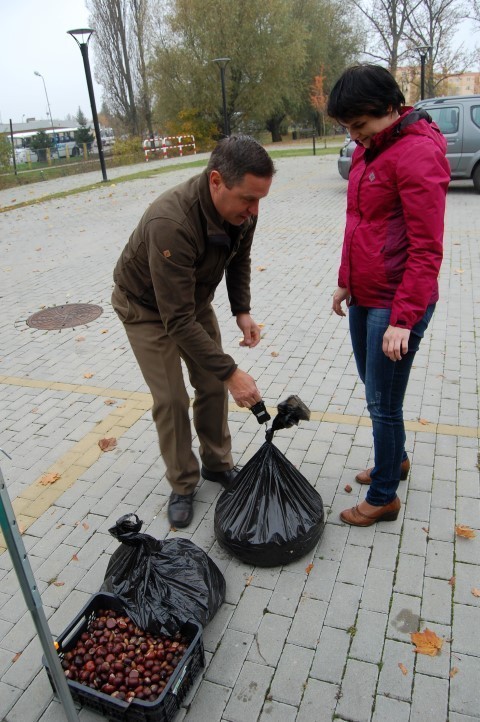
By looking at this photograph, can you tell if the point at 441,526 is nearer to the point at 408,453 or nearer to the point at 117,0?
the point at 408,453

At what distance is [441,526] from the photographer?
9.80 feet

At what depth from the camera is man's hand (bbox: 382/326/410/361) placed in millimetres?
2338

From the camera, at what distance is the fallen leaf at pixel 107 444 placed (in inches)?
157

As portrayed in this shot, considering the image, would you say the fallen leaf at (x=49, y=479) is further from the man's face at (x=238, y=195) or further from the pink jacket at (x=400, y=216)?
the pink jacket at (x=400, y=216)

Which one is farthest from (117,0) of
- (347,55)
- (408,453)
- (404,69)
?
(408,453)

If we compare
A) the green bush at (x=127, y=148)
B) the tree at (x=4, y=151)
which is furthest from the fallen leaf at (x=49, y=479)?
the green bush at (x=127, y=148)

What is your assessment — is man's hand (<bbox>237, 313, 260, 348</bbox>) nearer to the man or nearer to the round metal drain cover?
the man

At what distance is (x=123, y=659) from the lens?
2150mm

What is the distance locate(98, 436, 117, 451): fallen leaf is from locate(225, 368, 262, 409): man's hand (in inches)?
67.2

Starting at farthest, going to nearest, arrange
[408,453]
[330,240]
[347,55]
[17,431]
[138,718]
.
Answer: [347,55]
[330,240]
[17,431]
[408,453]
[138,718]

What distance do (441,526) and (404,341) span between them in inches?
47.4

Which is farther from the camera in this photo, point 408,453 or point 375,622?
point 408,453

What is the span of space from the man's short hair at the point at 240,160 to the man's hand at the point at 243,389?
0.83 metres

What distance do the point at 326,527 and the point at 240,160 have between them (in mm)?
1915
